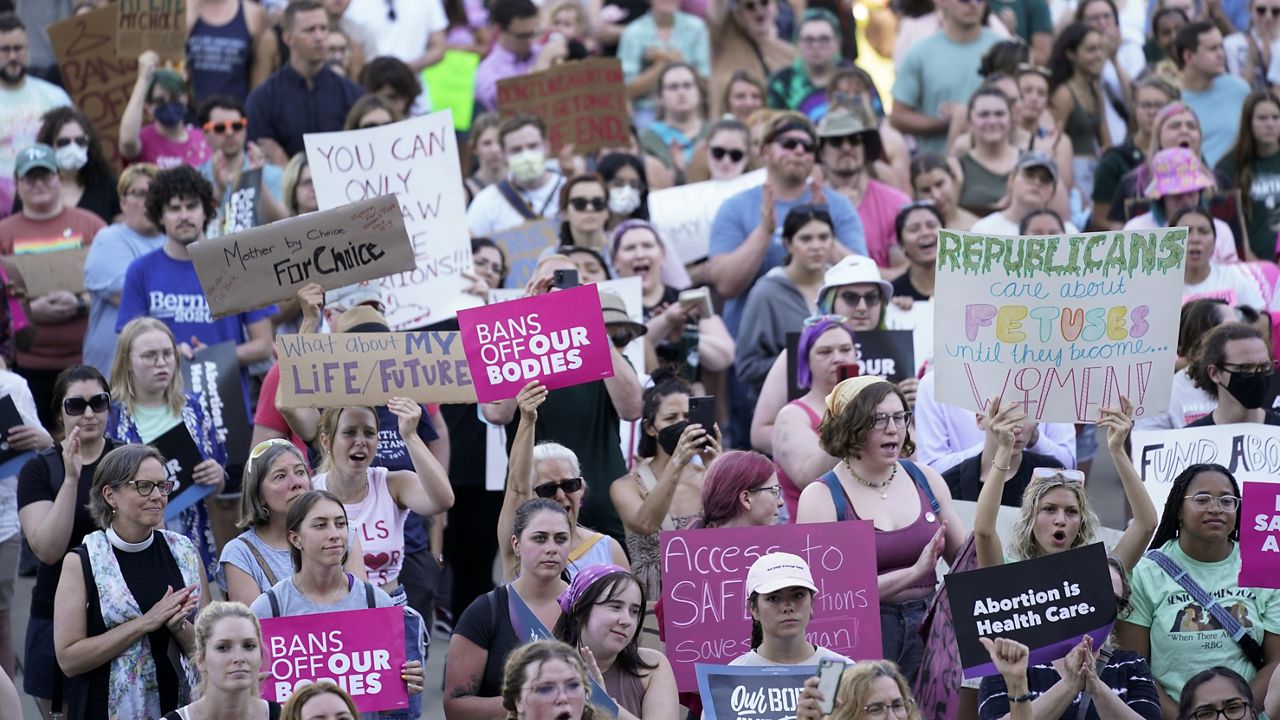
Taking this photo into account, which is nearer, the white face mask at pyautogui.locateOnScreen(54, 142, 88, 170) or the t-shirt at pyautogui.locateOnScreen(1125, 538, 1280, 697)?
the t-shirt at pyautogui.locateOnScreen(1125, 538, 1280, 697)

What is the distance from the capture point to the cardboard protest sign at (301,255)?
9586 millimetres

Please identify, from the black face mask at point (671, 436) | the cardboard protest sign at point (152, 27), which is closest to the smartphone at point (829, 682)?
the black face mask at point (671, 436)

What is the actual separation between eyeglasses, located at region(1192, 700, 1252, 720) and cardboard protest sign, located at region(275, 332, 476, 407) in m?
3.28

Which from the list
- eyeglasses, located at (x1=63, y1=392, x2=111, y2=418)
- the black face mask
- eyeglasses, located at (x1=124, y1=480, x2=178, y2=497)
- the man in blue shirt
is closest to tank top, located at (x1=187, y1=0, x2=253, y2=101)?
the man in blue shirt

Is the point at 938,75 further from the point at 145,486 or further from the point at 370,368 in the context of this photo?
the point at 145,486

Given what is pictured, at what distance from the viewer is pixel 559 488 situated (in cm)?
855

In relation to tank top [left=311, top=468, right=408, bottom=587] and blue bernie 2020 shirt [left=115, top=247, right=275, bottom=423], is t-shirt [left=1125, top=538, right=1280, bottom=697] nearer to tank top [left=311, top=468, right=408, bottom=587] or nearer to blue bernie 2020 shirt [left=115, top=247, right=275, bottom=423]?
tank top [left=311, top=468, right=408, bottom=587]

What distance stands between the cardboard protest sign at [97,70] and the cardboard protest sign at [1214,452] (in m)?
7.42

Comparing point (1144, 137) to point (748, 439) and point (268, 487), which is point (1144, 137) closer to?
point (748, 439)

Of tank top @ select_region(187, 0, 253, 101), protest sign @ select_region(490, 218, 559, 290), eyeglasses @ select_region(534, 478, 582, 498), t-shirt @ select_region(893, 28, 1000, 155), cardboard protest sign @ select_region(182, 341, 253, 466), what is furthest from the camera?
t-shirt @ select_region(893, 28, 1000, 155)

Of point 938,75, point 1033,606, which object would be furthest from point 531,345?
point 938,75

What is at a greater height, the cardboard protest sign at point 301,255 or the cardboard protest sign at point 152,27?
the cardboard protest sign at point 152,27

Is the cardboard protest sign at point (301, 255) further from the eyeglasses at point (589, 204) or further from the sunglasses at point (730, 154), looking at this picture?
the sunglasses at point (730, 154)

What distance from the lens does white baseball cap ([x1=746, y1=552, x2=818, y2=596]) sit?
7406mm
